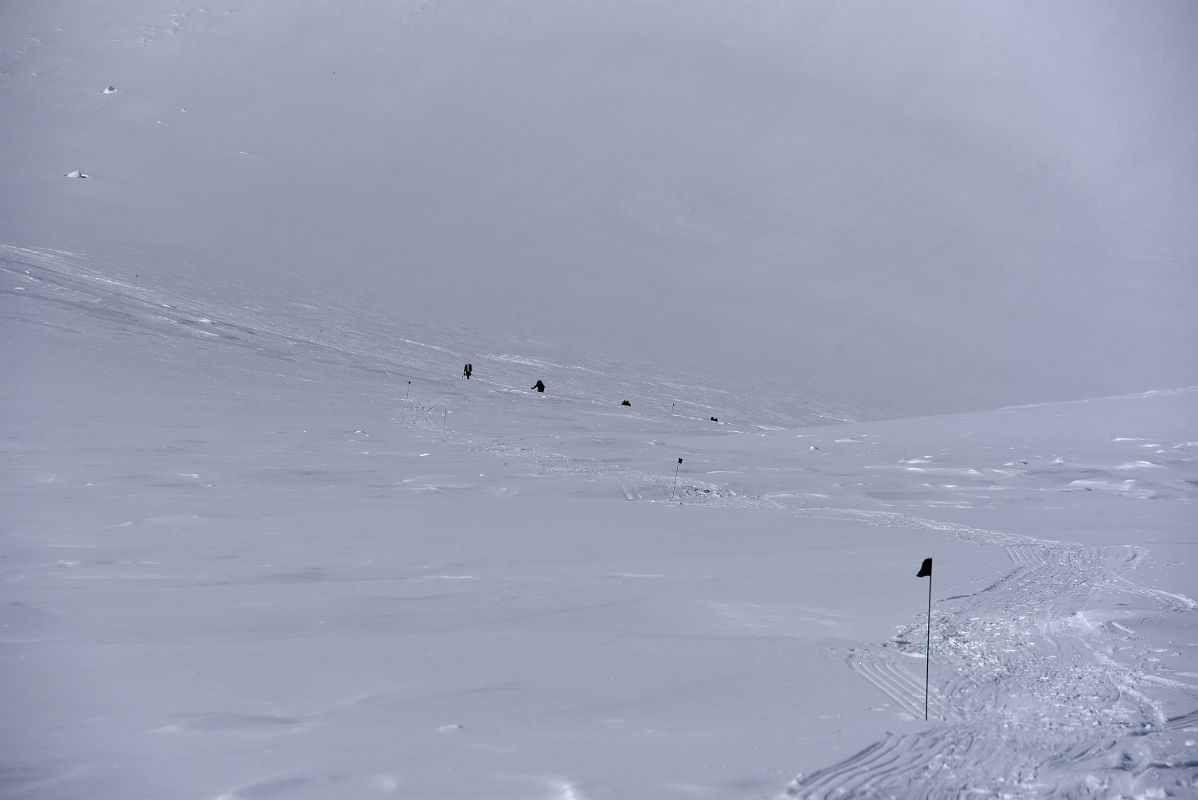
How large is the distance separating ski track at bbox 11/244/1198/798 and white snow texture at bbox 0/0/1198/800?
0.03 metres

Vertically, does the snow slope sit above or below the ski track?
above

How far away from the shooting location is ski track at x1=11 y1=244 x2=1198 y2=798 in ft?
14.3

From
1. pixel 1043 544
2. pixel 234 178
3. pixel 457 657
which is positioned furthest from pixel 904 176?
pixel 457 657

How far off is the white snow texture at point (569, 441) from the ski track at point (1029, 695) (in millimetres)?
31

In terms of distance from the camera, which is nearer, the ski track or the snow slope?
the ski track

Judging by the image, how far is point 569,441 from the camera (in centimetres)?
1550

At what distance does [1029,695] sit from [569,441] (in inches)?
416

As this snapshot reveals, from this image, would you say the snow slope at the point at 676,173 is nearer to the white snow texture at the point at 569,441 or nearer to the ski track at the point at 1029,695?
the white snow texture at the point at 569,441

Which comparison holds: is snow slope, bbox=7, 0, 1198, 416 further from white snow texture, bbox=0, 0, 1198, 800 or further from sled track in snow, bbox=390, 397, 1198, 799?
sled track in snow, bbox=390, 397, 1198, 799

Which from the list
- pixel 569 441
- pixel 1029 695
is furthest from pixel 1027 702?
pixel 569 441

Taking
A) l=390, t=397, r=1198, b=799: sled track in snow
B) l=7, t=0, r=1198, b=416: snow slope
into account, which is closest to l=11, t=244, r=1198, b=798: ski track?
l=390, t=397, r=1198, b=799: sled track in snow

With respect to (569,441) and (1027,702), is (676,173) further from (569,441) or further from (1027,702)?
(1027,702)

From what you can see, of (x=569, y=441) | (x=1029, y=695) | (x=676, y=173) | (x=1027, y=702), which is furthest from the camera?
(x=676, y=173)

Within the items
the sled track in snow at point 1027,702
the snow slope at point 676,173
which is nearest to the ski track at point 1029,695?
the sled track in snow at point 1027,702
